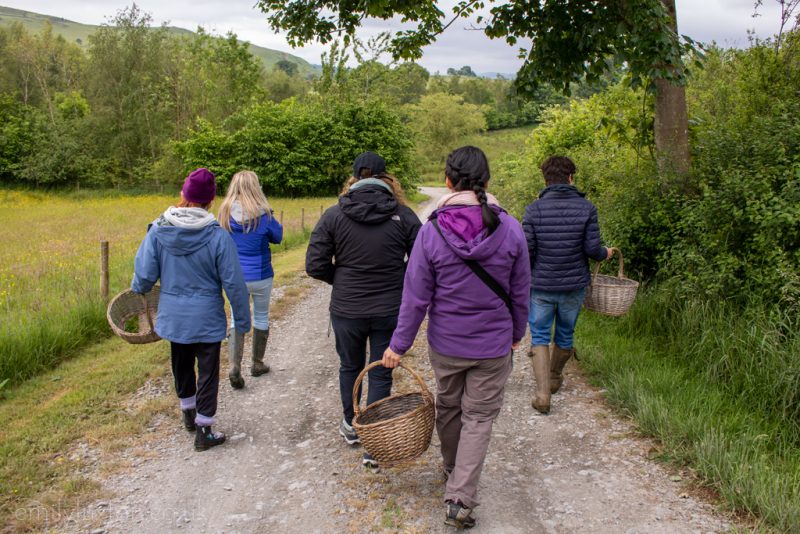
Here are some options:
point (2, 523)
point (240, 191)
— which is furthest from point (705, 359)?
point (2, 523)

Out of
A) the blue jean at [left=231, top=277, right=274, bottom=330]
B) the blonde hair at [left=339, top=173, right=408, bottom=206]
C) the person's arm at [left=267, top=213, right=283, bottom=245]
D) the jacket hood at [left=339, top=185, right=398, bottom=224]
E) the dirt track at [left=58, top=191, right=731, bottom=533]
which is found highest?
the blonde hair at [left=339, top=173, right=408, bottom=206]

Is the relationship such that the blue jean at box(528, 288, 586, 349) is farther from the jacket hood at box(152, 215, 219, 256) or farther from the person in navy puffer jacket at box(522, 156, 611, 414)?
the jacket hood at box(152, 215, 219, 256)

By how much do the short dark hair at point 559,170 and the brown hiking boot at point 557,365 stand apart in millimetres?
1585

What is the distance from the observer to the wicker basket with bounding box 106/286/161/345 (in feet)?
15.0

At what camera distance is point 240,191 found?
5398 mm

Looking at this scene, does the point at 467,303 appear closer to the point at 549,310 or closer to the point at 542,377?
the point at 549,310

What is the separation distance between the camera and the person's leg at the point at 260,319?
18.8 ft

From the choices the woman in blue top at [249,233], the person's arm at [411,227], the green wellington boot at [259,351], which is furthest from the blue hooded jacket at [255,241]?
the person's arm at [411,227]

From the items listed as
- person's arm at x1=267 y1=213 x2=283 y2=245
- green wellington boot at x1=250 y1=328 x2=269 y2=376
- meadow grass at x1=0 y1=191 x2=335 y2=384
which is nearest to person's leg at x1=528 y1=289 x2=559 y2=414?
person's arm at x1=267 y1=213 x2=283 y2=245

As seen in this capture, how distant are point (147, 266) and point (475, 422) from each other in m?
2.71

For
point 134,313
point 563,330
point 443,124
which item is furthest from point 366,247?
point 443,124

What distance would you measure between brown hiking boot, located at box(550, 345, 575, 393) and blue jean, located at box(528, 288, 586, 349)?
313 millimetres

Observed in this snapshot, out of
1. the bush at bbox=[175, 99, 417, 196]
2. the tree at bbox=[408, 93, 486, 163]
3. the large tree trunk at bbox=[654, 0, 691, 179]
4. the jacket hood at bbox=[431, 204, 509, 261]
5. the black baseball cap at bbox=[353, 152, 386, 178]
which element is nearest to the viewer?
the jacket hood at bbox=[431, 204, 509, 261]

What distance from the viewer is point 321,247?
4.11m
